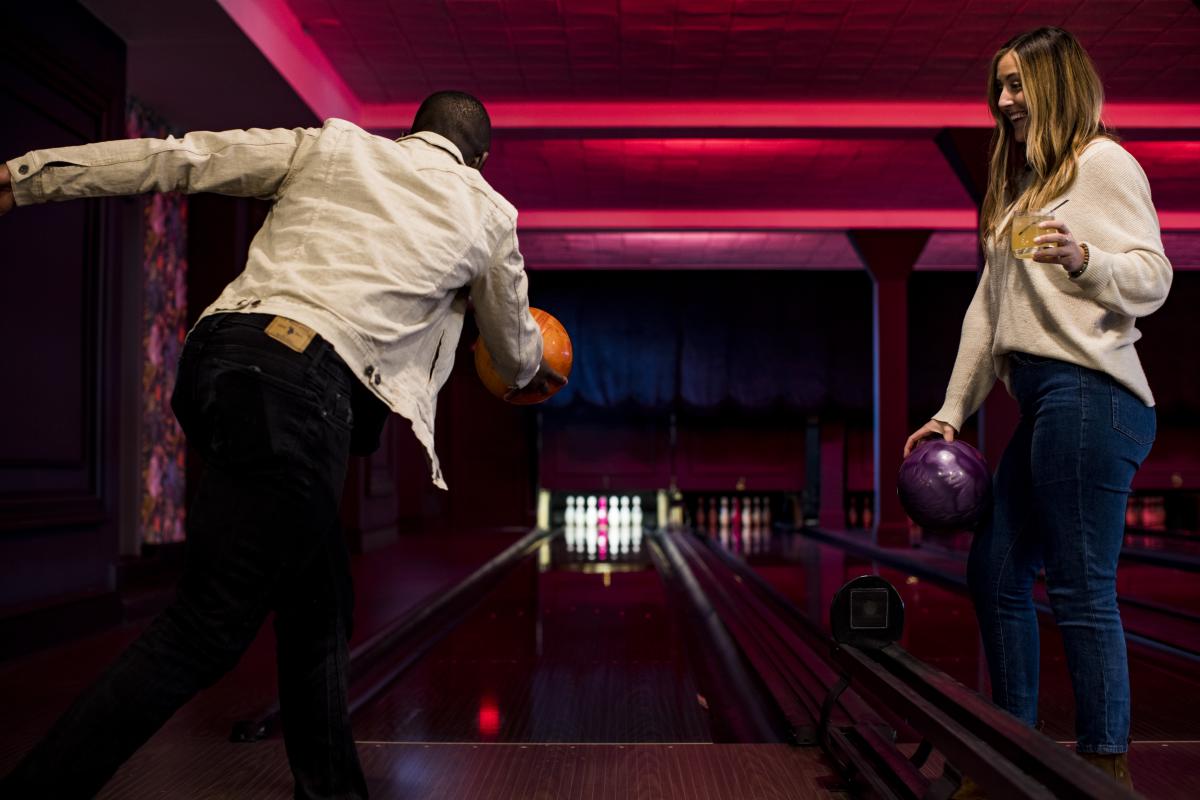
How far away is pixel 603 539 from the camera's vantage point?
9023mm

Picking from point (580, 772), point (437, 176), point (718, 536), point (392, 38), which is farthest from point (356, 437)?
point (718, 536)

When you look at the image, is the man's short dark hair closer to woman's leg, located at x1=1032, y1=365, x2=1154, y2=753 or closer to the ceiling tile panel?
woman's leg, located at x1=1032, y1=365, x2=1154, y2=753

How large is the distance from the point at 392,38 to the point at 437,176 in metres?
3.73

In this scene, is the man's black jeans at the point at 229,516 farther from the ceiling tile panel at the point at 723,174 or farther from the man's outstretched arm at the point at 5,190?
the ceiling tile panel at the point at 723,174

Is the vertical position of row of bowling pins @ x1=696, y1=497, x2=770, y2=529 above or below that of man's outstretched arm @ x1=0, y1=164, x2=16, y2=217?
below

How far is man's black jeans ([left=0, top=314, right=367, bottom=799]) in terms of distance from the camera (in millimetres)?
1262

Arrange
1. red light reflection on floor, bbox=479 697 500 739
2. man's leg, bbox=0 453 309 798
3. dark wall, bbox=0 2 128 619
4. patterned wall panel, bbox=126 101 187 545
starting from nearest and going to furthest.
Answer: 1. man's leg, bbox=0 453 309 798
2. red light reflection on floor, bbox=479 697 500 739
3. dark wall, bbox=0 2 128 619
4. patterned wall panel, bbox=126 101 187 545

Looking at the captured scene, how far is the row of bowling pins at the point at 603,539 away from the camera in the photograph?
789cm

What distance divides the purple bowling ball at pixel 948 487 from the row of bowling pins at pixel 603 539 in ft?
18.4

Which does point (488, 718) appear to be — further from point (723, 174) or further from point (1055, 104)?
point (723, 174)

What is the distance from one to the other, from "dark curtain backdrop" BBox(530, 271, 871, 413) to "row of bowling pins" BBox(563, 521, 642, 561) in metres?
1.13

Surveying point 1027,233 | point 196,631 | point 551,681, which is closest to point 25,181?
point 196,631

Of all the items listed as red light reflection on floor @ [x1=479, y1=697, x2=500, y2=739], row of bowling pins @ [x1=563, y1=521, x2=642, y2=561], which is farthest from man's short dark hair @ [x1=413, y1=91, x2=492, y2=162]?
row of bowling pins @ [x1=563, y1=521, x2=642, y2=561]

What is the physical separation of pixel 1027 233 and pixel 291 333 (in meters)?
0.96
